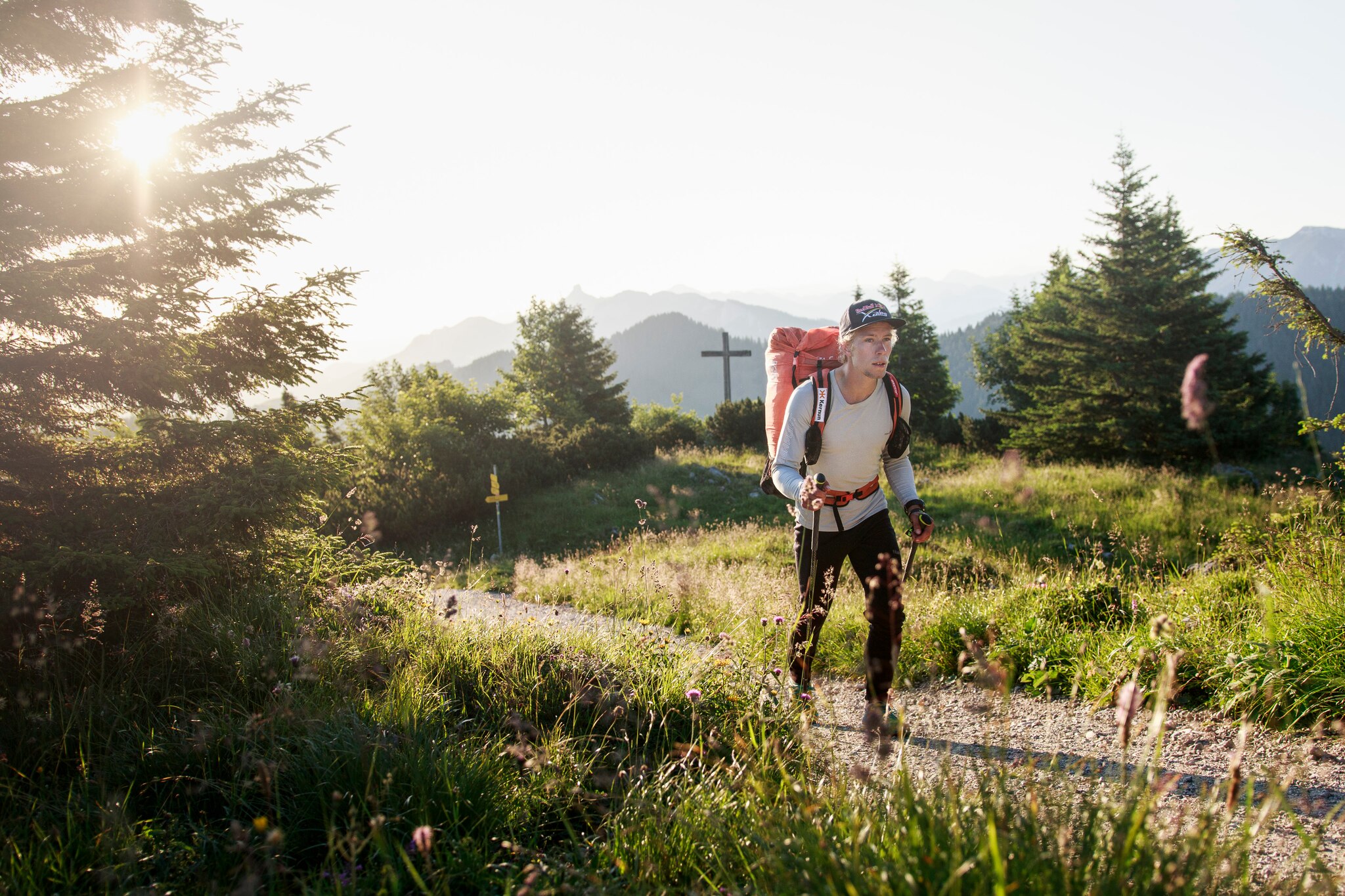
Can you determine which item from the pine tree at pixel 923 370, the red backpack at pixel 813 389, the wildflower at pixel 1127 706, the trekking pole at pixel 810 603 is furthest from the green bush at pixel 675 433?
the wildflower at pixel 1127 706

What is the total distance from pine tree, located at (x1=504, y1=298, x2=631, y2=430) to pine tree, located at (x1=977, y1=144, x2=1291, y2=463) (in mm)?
21971

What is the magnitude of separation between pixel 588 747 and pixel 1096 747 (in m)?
2.44

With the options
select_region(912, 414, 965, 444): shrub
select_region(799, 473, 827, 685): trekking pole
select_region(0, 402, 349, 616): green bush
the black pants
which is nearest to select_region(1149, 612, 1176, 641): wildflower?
select_region(799, 473, 827, 685): trekking pole

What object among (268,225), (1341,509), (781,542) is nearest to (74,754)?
(268,225)

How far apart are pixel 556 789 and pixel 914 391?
35.7m

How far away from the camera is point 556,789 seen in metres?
2.65

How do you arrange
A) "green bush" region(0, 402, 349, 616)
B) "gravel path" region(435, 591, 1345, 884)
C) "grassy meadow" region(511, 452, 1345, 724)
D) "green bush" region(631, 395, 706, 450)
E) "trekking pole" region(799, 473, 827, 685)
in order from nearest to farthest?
"gravel path" region(435, 591, 1345, 884) → "grassy meadow" region(511, 452, 1345, 724) → "trekking pole" region(799, 473, 827, 685) → "green bush" region(0, 402, 349, 616) → "green bush" region(631, 395, 706, 450)

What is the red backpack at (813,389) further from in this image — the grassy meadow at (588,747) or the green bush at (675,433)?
the green bush at (675,433)

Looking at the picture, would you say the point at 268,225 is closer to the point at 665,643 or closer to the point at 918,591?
the point at 665,643

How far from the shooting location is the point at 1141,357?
73.1 ft

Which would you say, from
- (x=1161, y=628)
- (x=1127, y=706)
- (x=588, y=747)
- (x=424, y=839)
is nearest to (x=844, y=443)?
(x=588, y=747)

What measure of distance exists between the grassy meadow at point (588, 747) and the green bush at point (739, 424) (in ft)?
74.4

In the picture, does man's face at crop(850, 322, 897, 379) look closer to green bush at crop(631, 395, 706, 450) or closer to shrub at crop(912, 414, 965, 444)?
green bush at crop(631, 395, 706, 450)

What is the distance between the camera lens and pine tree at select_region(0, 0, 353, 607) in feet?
14.1
